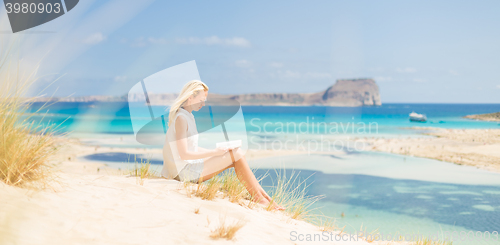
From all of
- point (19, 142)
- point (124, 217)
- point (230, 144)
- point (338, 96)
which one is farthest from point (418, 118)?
point (338, 96)

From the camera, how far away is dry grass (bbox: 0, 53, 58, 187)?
2.55 m

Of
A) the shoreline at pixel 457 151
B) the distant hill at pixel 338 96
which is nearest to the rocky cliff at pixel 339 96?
the distant hill at pixel 338 96

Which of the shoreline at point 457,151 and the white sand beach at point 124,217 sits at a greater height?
the white sand beach at point 124,217

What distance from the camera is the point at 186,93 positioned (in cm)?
363

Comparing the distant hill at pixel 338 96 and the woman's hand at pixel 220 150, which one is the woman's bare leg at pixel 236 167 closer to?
the woman's hand at pixel 220 150

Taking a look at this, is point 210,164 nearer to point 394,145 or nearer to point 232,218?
point 232,218

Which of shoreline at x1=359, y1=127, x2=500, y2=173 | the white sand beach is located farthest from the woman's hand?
shoreline at x1=359, y1=127, x2=500, y2=173

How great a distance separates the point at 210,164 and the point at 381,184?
668cm

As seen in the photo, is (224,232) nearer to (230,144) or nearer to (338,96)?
(230,144)

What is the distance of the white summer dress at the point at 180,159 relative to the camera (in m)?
3.64

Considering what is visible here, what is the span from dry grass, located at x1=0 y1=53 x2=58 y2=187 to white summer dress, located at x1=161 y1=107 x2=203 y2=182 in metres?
1.13

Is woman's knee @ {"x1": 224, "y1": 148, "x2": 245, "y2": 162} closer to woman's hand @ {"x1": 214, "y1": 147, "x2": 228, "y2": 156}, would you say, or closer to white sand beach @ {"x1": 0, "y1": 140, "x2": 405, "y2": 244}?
woman's hand @ {"x1": 214, "y1": 147, "x2": 228, "y2": 156}

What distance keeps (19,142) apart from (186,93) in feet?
5.31

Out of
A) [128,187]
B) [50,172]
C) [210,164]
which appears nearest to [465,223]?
[210,164]
